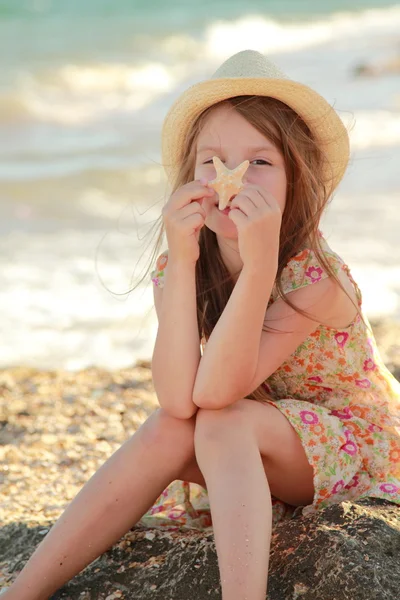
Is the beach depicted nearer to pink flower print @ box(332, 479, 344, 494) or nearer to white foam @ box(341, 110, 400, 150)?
pink flower print @ box(332, 479, 344, 494)

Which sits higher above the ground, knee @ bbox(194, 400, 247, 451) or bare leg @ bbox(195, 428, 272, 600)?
knee @ bbox(194, 400, 247, 451)

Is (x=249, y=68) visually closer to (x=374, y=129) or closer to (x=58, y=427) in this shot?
(x=58, y=427)

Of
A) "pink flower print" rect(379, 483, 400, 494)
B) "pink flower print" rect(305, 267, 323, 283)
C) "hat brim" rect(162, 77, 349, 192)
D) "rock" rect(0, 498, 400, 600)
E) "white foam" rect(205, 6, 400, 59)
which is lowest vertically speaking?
"rock" rect(0, 498, 400, 600)

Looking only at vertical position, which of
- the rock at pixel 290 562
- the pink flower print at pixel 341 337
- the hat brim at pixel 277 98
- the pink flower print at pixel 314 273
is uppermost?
the hat brim at pixel 277 98

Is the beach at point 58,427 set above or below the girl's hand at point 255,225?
below

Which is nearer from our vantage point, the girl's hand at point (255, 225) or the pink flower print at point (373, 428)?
the girl's hand at point (255, 225)

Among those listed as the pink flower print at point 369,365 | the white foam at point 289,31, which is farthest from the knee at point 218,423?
the white foam at point 289,31

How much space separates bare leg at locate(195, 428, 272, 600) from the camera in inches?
94.7

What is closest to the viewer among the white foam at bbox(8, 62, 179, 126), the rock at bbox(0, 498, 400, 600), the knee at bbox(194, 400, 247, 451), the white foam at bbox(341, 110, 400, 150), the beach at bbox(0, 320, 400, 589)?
the rock at bbox(0, 498, 400, 600)

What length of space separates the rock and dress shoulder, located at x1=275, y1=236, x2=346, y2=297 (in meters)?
0.72

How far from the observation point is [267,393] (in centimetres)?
318

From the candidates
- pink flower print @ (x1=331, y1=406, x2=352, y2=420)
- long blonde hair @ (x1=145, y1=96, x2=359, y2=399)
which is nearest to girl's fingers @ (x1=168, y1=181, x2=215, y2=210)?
long blonde hair @ (x1=145, y1=96, x2=359, y2=399)

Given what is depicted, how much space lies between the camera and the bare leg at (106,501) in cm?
274

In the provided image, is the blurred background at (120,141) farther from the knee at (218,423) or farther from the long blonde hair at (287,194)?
the knee at (218,423)
